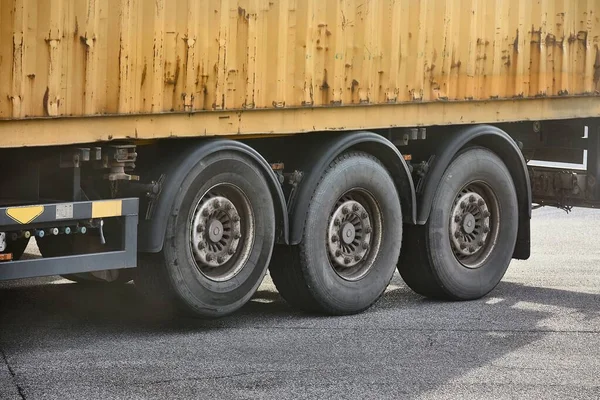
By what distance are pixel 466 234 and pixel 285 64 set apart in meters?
2.52

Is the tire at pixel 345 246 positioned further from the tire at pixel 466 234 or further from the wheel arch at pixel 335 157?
the tire at pixel 466 234

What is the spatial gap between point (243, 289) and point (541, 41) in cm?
352

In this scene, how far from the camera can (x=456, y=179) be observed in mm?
11156

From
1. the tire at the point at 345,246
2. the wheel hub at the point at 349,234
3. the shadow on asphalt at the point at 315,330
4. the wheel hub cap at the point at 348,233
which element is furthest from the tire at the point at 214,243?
the wheel hub cap at the point at 348,233

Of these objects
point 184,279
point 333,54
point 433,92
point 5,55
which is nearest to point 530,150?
point 433,92

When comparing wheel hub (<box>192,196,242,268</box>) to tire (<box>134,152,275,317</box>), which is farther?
wheel hub (<box>192,196,242,268</box>)

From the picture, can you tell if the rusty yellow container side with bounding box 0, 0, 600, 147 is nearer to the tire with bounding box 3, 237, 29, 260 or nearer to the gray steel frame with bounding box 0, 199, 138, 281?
the gray steel frame with bounding box 0, 199, 138, 281

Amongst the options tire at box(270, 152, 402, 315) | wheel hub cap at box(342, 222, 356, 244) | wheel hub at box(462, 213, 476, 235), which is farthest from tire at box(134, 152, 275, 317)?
wheel hub at box(462, 213, 476, 235)

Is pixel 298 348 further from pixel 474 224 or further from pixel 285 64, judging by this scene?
pixel 474 224

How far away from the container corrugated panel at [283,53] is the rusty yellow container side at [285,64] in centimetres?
1

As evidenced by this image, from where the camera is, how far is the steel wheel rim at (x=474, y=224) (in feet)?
37.1

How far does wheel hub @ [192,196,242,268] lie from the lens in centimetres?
945

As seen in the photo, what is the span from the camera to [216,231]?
9570mm

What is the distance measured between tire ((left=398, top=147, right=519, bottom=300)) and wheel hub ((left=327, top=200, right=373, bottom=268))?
26.0 inches
